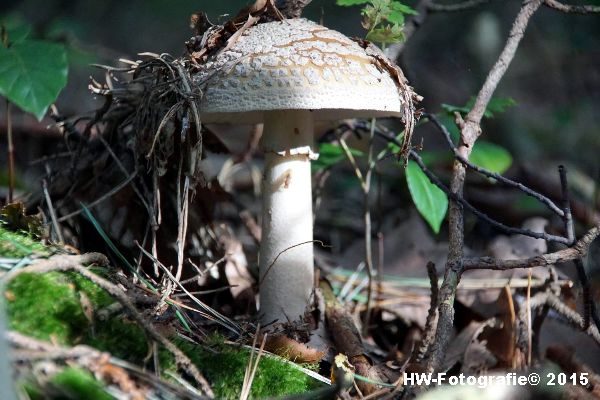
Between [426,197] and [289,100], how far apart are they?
3.35 ft

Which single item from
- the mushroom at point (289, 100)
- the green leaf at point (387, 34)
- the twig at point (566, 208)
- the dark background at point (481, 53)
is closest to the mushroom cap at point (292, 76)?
the mushroom at point (289, 100)

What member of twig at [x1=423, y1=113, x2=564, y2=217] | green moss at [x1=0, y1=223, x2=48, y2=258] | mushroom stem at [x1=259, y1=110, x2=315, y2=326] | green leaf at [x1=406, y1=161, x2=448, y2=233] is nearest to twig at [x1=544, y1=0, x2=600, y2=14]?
twig at [x1=423, y1=113, x2=564, y2=217]

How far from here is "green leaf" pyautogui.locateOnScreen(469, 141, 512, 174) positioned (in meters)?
3.39

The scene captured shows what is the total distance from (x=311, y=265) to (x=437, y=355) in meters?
0.98

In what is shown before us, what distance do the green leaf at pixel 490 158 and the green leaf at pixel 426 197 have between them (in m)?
0.46

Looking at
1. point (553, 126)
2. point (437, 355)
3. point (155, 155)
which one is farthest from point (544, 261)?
point (553, 126)

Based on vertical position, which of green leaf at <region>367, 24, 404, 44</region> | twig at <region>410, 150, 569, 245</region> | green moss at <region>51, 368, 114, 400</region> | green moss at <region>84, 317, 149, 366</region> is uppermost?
green leaf at <region>367, 24, 404, 44</region>

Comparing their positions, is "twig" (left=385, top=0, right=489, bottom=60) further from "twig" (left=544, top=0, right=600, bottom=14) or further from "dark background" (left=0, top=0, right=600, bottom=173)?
"dark background" (left=0, top=0, right=600, bottom=173)

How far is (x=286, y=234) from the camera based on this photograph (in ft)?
9.57

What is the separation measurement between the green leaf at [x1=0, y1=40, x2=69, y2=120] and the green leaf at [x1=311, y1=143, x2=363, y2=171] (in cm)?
167

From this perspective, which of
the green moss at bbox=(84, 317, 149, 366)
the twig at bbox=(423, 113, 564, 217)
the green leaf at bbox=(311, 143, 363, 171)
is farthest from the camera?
the green leaf at bbox=(311, 143, 363, 171)

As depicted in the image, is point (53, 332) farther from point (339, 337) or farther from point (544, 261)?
point (544, 261)

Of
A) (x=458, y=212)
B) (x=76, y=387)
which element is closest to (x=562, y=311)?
(x=458, y=212)

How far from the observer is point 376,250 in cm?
429
